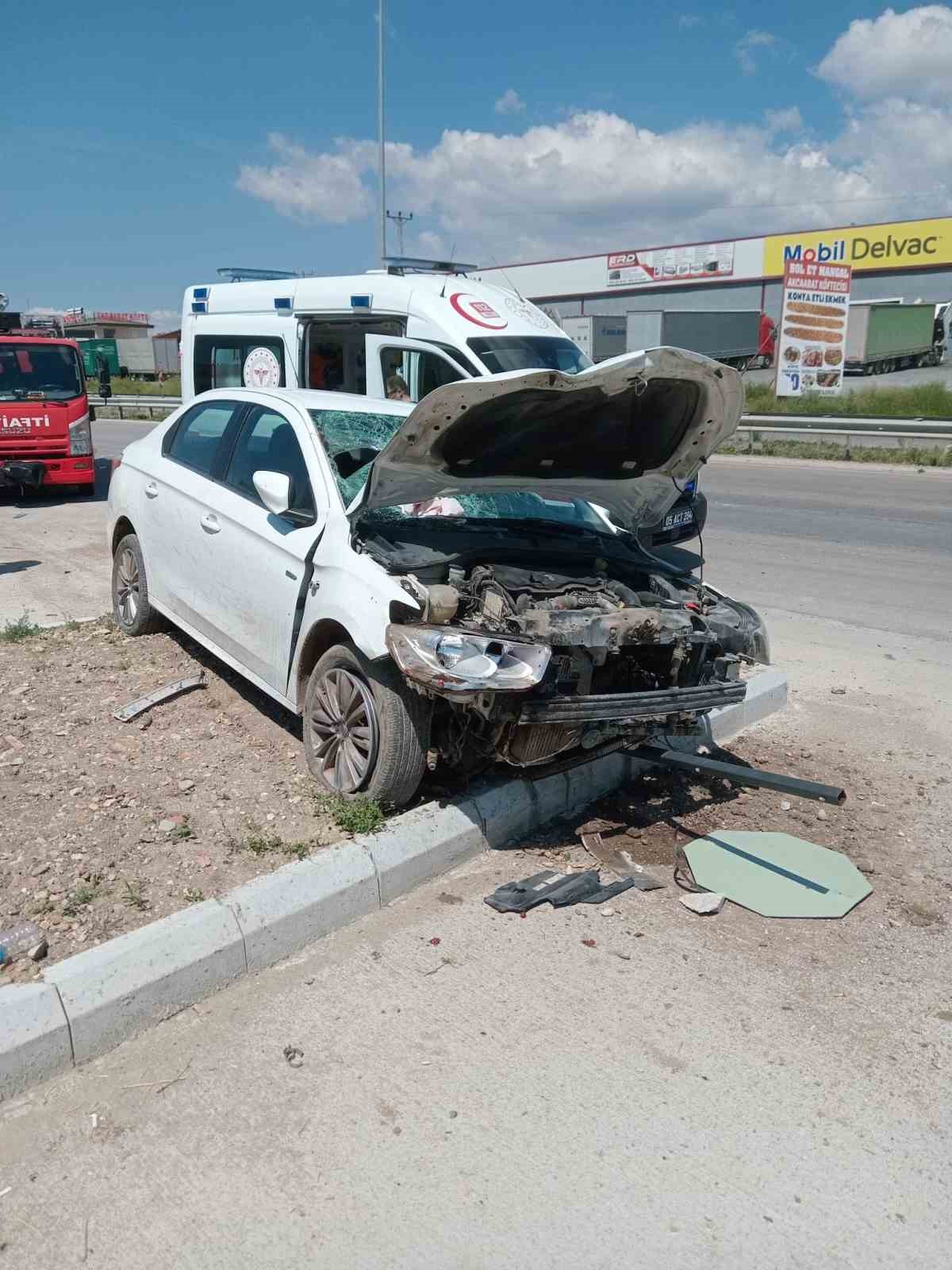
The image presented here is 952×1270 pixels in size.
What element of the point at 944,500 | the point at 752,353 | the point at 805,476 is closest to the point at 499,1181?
the point at 944,500

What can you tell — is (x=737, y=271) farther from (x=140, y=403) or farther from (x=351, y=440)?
(x=351, y=440)

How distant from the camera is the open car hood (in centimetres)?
431

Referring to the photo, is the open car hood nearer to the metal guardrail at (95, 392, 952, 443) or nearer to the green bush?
the metal guardrail at (95, 392, 952, 443)

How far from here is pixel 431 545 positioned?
16.1 ft

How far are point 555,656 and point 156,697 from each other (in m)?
2.73

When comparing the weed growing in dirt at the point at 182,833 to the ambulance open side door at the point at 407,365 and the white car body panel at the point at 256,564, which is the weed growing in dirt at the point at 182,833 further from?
the ambulance open side door at the point at 407,365

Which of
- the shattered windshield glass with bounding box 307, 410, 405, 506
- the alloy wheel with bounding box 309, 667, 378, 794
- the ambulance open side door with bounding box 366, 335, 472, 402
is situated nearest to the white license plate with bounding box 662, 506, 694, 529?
the ambulance open side door with bounding box 366, 335, 472, 402

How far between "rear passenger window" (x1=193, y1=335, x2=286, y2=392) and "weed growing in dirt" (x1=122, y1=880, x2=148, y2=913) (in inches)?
328

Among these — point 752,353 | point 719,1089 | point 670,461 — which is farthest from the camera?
point 752,353

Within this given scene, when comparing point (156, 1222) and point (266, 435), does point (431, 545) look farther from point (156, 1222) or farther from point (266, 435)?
point (156, 1222)

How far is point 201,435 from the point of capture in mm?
6211

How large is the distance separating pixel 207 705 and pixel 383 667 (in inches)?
75.0

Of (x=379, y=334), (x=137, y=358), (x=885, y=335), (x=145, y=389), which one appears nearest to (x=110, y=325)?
(x=137, y=358)

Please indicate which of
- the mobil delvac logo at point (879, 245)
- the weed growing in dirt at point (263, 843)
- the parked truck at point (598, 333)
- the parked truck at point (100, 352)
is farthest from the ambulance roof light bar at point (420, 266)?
the parked truck at point (100, 352)
